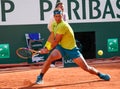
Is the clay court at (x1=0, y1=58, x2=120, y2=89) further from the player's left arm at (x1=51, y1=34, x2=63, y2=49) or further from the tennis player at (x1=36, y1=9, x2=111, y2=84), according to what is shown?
the player's left arm at (x1=51, y1=34, x2=63, y2=49)

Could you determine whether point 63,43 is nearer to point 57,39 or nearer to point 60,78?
point 57,39

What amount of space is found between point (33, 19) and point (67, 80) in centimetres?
320

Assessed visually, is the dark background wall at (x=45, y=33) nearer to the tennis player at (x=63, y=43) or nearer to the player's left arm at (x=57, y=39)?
the tennis player at (x=63, y=43)

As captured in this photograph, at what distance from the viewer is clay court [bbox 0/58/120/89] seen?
6.30 metres

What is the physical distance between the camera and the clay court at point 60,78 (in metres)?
6.30

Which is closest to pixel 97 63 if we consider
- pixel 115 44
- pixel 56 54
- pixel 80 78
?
pixel 115 44

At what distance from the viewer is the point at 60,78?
720 centimetres

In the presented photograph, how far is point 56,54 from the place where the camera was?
645 cm

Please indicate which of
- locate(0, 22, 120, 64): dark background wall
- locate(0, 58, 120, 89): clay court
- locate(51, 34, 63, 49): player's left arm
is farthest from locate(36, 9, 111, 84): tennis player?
locate(0, 22, 120, 64): dark background wall

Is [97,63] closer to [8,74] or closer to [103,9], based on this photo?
[103,9]

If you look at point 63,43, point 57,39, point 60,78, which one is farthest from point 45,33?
point 57,39

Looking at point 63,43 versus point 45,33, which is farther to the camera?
point 45,33

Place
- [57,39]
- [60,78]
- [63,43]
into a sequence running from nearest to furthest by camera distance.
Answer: [57,39] → [63,43] → [60,78]

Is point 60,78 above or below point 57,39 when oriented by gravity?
below
